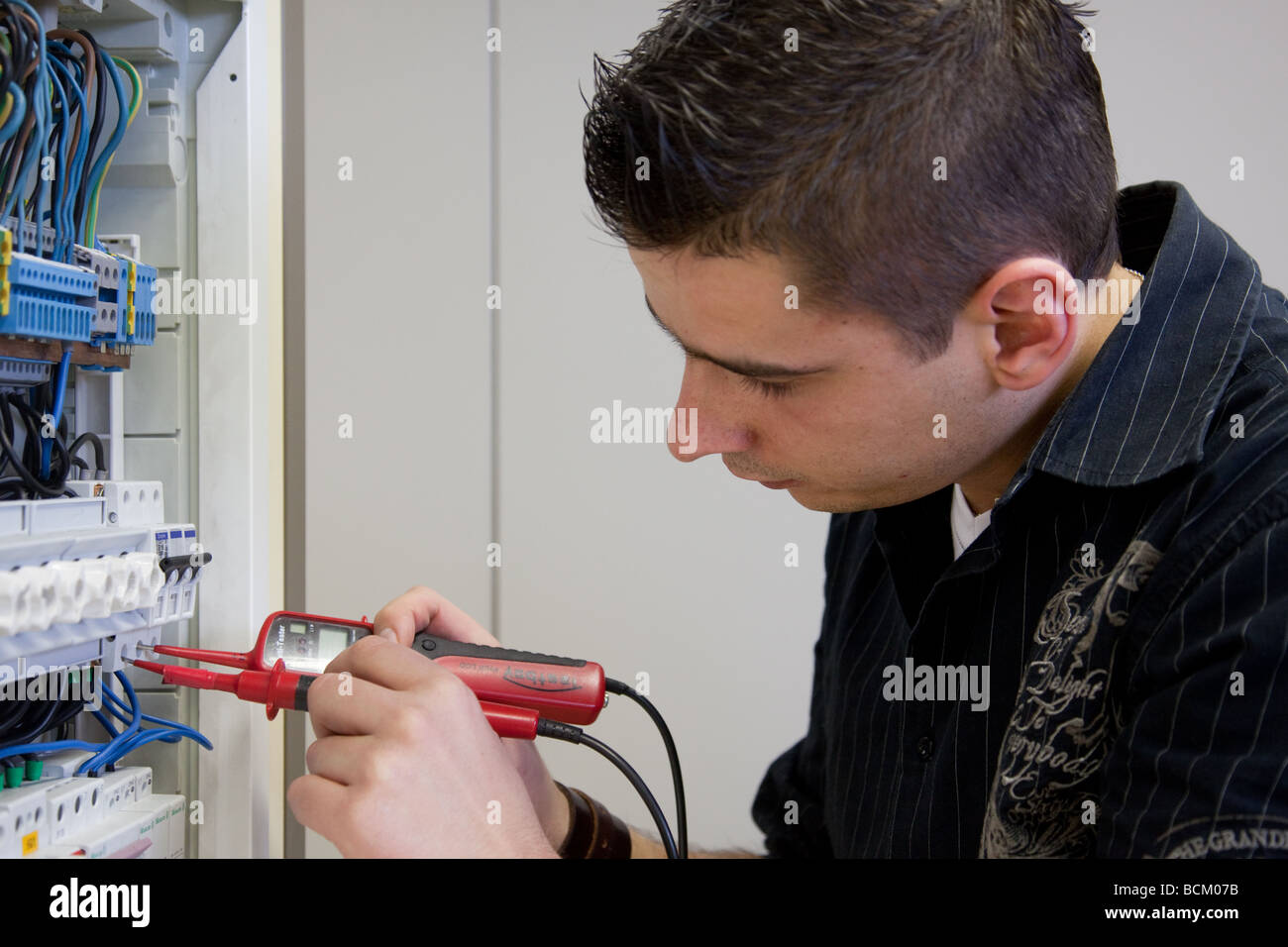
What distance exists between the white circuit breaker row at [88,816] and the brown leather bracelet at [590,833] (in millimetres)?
325

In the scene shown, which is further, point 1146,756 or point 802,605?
point 802,605

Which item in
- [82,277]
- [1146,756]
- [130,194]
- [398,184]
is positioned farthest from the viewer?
[398,184]

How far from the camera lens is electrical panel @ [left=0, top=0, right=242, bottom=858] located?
56 cm

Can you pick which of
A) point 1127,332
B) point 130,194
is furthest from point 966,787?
point 130,194

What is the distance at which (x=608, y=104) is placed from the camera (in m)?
0.64

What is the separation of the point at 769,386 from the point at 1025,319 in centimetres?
18

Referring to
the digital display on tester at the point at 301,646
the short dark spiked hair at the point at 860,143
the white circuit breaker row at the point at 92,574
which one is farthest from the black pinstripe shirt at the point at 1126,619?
the white circuit breaker row at the point at 92,574

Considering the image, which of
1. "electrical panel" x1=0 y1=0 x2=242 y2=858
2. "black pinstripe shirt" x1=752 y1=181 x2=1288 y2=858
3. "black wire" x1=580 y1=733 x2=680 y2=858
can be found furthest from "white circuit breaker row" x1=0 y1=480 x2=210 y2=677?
"black pinstripe shirt" x1=752 y1=181 x2=1288 y2=858

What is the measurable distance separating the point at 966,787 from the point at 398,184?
1.06 m

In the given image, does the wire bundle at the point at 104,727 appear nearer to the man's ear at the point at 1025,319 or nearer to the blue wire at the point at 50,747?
the blue wire at the point at 50,747

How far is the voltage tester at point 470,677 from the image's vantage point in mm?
646

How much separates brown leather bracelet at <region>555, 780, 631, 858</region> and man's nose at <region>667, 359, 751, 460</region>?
384mm

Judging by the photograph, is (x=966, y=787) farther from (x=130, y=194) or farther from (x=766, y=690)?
(x=130, y=194)

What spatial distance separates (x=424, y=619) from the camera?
81 centimetres
